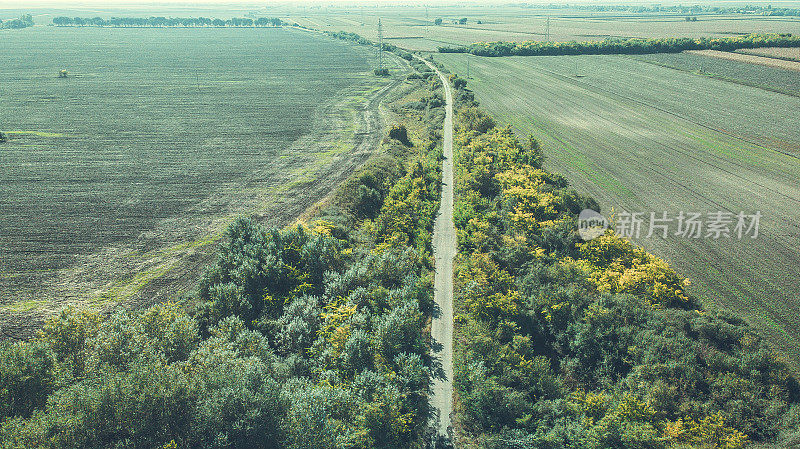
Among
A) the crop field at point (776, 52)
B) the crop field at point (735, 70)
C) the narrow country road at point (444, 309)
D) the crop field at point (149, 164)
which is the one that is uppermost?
the crop field at point (776, 52)

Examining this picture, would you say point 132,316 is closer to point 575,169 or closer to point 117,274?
point 117,274

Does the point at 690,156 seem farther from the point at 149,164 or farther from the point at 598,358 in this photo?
the point at 149,164

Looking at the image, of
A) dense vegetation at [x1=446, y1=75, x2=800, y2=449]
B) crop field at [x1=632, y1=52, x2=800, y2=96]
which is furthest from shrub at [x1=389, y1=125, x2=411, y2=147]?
crop field at [x1=632, y1=52, x2=800, y2=96]

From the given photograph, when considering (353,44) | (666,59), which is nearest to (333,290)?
(666,59)

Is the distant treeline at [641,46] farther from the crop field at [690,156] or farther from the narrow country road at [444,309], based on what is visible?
the narrow country road at [444,309]

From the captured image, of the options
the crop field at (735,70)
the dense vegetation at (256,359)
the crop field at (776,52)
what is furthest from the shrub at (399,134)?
the crop field at (776,52)

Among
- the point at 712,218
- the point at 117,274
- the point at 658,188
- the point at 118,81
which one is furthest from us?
the point at 118,81
